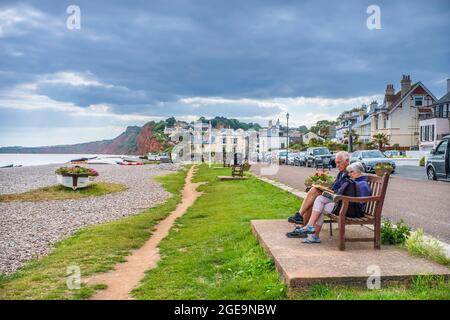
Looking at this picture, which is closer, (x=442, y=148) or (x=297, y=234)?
(x=297, y=234)

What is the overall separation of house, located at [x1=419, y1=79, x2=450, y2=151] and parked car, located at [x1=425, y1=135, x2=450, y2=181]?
3400cm

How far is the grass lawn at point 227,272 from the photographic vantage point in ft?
15.9

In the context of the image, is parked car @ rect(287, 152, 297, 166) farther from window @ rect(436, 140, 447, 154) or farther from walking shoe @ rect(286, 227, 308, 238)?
walking shoe @ rect(286, 227, 308, 238)

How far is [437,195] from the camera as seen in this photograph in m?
16.3

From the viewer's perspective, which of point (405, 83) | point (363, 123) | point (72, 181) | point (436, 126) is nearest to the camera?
point (72, 181)

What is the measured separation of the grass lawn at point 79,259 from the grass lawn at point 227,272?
0.89 meters

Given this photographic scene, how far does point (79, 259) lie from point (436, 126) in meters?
55.4

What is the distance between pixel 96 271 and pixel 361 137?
79407 millimetres

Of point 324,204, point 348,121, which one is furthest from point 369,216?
point 348,121

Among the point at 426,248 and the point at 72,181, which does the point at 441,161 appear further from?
the point at 72,181

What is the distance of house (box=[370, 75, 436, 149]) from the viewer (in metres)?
65.3

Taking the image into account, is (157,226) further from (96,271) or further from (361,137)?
(361,137)

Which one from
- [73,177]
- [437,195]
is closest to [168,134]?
[73,177]

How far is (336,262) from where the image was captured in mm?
5656
